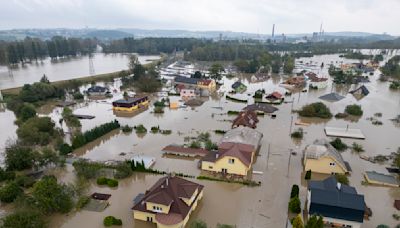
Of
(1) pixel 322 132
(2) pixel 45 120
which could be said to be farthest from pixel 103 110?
(1) pixel 322 132

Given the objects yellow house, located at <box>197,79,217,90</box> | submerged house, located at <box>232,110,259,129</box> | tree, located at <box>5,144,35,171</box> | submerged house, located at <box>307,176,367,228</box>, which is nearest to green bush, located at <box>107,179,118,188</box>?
tree, located at <box>5,144,35,171</box>

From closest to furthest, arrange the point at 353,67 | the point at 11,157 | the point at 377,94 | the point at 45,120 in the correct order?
the point at 11,157 < the point at 45,120 < the point at 377,94 < the point at 353,67

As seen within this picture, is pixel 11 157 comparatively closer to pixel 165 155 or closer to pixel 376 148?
pixel 165 155

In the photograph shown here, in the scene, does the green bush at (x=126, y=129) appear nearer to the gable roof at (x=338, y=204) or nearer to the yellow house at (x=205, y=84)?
the gable roof at (x=338, y=204)

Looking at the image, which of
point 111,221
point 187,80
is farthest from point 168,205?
point 187,80

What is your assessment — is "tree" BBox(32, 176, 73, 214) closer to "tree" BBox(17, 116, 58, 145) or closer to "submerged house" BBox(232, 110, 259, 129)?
"tree" BBox(17, 116, 58, 145)

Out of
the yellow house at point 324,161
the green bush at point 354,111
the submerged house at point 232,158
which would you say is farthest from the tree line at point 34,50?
the green bush at point 354,111
